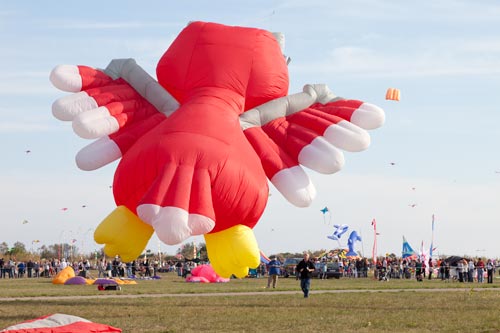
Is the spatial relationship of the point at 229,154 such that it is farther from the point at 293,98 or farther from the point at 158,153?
the point at 293,98

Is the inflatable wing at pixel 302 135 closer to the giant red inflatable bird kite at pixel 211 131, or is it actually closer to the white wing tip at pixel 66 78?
the giant red inflatable bird kite at pixel 211 131

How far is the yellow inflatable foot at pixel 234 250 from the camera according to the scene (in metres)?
14.2

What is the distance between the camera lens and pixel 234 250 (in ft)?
46.6

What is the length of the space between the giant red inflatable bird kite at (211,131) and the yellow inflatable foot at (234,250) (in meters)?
0.02

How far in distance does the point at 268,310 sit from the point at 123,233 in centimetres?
674

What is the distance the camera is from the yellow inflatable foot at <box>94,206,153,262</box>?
14484 millimetres

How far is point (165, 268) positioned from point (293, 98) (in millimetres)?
44202

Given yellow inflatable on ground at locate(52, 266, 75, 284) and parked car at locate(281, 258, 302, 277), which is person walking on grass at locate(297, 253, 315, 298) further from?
parked car at locate(281, 258, 302, 277)

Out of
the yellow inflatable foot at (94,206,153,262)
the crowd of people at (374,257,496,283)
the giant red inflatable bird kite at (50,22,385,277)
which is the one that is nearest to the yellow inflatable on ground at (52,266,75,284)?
the crowd of people at (374,257,496,283)

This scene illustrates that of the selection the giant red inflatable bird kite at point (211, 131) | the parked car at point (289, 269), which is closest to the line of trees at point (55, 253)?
the parked car at point (289, 269)

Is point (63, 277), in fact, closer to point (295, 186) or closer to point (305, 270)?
point (305, 270)

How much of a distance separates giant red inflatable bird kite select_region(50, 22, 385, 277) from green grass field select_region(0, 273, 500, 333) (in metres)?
2.73

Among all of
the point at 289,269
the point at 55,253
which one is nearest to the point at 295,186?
the point at 289,269

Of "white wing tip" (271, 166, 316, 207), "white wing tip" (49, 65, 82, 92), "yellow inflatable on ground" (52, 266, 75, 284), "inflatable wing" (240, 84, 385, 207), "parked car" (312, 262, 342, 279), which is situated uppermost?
"white wing tip" (49, 65, 82, 92)
